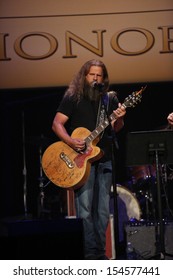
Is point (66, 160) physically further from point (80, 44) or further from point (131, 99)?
point (80, 44)

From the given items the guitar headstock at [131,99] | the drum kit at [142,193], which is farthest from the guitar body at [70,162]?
the drum kit at [142,193]

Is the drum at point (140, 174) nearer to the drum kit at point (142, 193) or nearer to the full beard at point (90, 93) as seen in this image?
the drum kit at point (142, 193)

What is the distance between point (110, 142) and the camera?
431cm

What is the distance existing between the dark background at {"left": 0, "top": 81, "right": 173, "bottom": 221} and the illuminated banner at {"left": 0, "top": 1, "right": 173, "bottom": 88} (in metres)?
0.21

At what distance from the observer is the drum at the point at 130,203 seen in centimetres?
565

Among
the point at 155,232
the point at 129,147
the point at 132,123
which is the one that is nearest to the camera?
the point at 129,147

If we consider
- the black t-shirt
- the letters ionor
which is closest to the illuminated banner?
the letters ionor

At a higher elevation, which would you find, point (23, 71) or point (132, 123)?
point (23, 71)

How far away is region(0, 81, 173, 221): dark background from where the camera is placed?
5.89m

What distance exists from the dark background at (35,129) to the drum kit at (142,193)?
0.25m

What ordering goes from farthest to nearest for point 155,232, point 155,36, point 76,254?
point 155,36 → point 155,232 → point 76,254

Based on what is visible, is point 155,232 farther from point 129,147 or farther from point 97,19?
point 97,19
